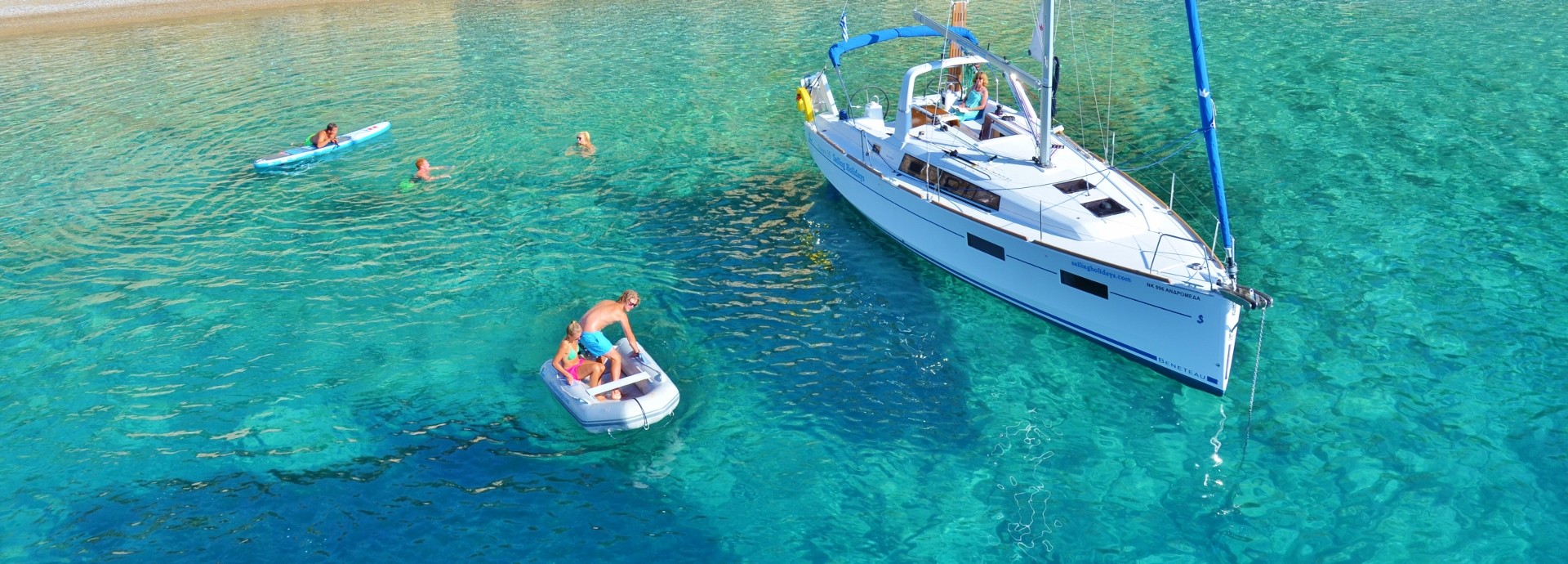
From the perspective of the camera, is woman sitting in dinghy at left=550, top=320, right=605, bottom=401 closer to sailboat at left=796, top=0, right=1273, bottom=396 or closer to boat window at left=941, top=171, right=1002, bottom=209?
sailboat at left=796, top=0, right=1273, bottom=396

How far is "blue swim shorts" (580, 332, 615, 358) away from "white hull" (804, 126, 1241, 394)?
7114 millimetres

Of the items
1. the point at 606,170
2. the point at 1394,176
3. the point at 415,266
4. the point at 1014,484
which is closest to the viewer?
the point at 1014,484

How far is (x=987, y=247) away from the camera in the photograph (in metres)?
18.5

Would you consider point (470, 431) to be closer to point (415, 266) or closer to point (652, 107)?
point (415, 266)

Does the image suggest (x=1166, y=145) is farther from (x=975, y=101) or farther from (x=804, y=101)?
(x=804, y=101)

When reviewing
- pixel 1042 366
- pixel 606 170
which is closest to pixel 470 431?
pixel 1042 366

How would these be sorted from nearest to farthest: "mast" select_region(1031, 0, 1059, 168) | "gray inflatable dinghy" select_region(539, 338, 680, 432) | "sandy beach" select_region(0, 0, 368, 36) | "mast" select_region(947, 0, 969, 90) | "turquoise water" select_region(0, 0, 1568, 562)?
"turquoise water" select_region(0, 0, 1568, 562)
"gray inflatable dinghy" select_region(539, 338, 680, 432)
"mast" select_region(1031, 0, 1059, 168)
"mast" select_region(947, 0, 969, 90)
"sandy beach" select_region(0, 0, 368, 36)

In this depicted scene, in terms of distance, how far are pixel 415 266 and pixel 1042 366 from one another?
13439 mm

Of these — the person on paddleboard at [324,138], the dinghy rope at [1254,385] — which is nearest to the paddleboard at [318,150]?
the person on paddleboard at [324,138]

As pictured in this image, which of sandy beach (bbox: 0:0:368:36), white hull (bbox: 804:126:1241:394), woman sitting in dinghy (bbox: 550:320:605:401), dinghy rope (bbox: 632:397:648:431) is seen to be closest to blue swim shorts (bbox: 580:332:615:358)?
woman sitting in dinghy (bbox: 550:320:605:401)

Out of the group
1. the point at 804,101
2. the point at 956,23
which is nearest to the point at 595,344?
the point at 804,101

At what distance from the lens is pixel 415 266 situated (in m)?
21.5

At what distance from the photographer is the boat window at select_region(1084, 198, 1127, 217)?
59.2 feet

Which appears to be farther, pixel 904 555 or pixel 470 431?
pixel 470 431
